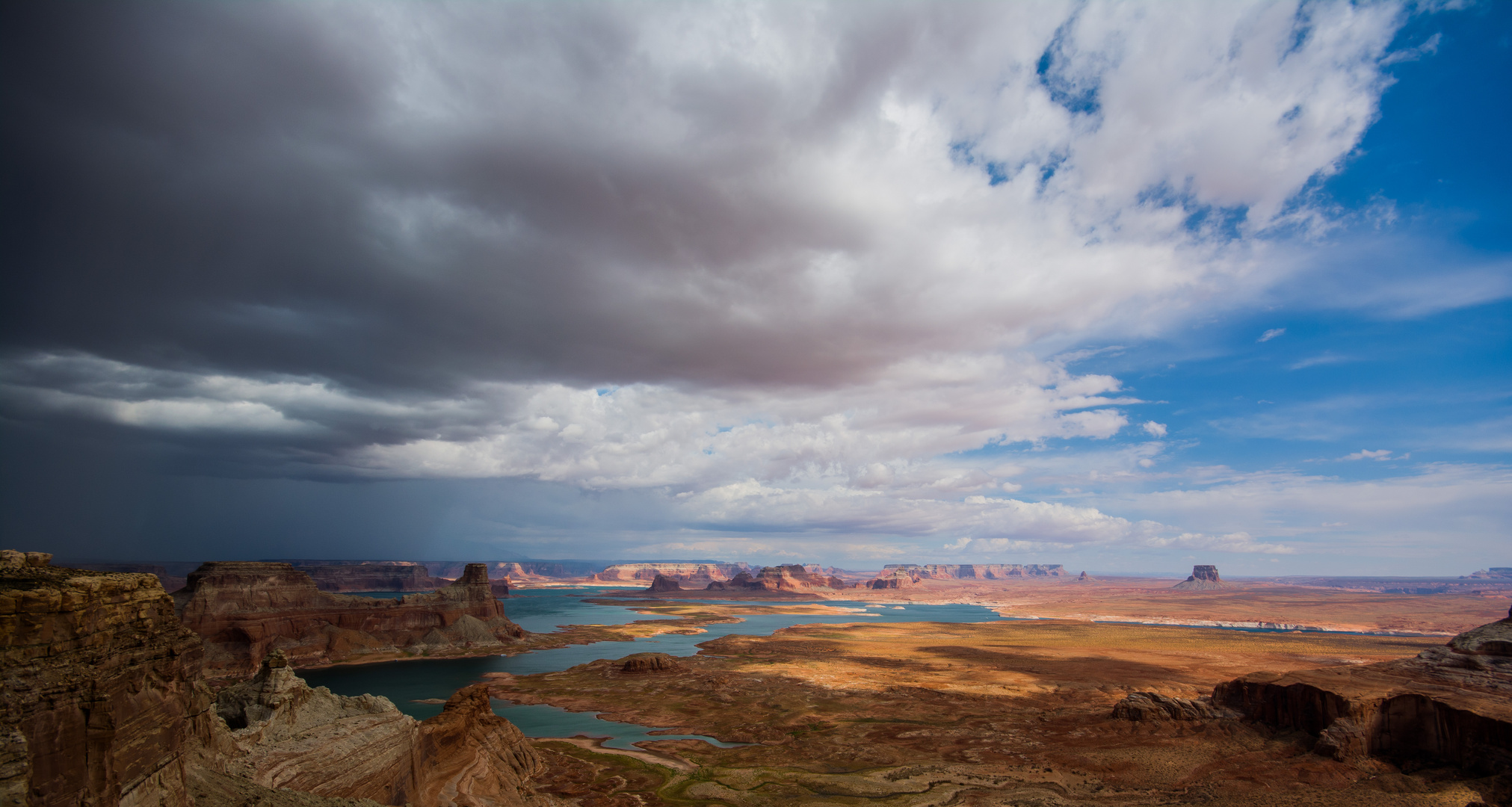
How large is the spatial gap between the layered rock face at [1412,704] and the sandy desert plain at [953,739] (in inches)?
34.1

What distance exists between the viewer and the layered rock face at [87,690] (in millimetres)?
13938

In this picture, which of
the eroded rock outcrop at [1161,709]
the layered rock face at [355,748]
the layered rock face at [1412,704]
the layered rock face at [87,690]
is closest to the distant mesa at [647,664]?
the layered rock face at [355,748]

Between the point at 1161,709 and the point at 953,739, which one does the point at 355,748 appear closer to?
the point at 953,739

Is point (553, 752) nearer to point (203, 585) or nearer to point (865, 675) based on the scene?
point (865, 675)

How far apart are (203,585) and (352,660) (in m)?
21.8

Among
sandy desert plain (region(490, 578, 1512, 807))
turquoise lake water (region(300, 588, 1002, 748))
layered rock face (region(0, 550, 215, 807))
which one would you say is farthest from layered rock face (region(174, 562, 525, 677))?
layered rock face (region(0, 550, 215, 807))

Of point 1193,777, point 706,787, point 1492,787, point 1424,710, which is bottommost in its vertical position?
point 706,787

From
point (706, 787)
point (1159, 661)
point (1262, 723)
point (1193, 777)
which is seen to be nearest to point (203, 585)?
point (706, 787)

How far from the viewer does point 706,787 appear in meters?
40.4

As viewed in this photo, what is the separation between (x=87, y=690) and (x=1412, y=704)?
203ft

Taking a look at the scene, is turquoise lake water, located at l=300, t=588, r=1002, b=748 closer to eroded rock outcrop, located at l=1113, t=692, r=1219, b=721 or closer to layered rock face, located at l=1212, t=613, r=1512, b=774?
eroded rock outcrop, located at l=1113, t=692, r=1219, b=721

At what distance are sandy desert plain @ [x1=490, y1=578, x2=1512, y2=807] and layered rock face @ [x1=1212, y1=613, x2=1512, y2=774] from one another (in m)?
0.87

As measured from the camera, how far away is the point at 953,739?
166 feet

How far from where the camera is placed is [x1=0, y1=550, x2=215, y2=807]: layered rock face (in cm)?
1394
